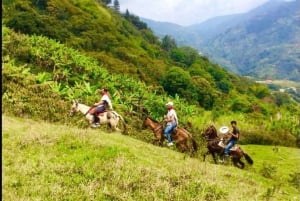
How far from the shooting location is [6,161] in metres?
9.75

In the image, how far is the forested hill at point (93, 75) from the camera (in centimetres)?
2886

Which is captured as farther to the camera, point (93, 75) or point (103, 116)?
point (93, 75)

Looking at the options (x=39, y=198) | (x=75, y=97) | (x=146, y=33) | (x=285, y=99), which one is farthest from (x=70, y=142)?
(x=285, y=99)

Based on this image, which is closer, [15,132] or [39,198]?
[39,198]

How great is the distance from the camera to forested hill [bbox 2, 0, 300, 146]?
28.9 metres

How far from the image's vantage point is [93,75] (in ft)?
153

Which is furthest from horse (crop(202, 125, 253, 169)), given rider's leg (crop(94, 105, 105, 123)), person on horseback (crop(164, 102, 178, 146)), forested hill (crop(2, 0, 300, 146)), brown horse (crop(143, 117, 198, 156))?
forested hill (crop(2, 0, 300, 146))

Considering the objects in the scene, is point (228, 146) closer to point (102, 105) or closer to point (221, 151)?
point (221, 151)

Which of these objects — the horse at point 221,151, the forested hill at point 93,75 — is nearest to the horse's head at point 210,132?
the horse at point 221,151

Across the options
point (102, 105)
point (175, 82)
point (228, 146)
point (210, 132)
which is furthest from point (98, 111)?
point (175, 82)

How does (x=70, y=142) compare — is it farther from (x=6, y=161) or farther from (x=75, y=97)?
(x=75, y=97)

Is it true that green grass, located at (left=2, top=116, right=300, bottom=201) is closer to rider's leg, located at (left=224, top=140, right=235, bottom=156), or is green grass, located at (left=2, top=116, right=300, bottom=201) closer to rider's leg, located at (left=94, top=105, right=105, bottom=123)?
rider's leg, located at (left=224, top=140, right=235, bottom=156)

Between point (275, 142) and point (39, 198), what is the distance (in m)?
27.4

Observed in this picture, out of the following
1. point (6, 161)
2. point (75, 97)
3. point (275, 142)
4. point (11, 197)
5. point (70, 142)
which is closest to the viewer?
point (11, 197)
